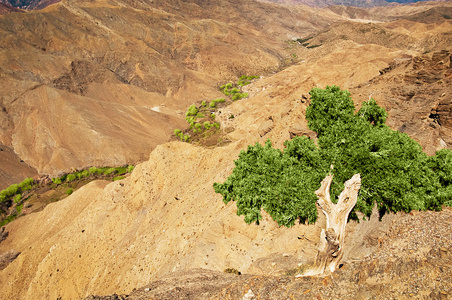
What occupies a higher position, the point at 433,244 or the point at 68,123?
the point at 433,244

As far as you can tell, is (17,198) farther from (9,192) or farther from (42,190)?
(42,190)

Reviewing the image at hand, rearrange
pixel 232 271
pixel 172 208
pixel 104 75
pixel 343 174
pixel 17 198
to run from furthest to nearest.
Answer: pixel 104 75, pixel 17 198, pixel 172 208, pixel 232 271, pixel 343 174

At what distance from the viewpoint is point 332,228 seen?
12016 mm

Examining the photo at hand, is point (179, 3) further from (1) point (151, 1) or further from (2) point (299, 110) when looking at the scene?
(2) point (299, 110)

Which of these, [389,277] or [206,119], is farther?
[206,119]

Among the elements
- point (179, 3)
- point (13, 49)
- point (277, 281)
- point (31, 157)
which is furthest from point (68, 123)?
point (179, 3)

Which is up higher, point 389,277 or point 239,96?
point 389,277

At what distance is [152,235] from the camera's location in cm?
2264

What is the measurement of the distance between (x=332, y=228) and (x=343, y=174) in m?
4.37

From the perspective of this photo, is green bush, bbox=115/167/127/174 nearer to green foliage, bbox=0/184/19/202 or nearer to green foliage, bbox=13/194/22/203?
green foliage, bbox=13/194/22/203

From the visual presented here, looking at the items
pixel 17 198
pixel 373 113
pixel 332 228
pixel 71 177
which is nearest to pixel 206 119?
pixel 71 177

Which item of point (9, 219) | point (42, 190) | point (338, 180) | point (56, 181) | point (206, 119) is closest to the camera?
point (338, 180)

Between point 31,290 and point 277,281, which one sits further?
point 31,290

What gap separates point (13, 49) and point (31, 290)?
3121 inches
